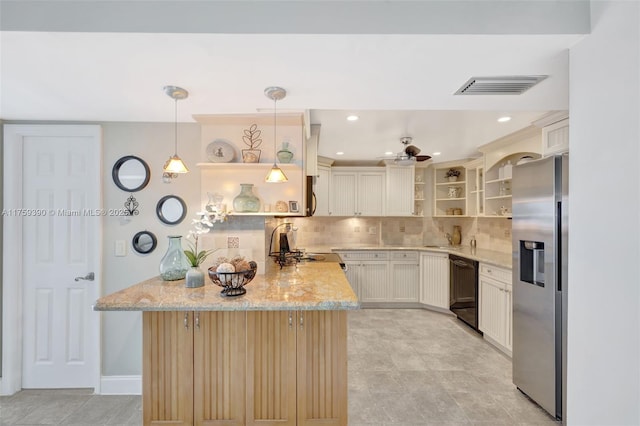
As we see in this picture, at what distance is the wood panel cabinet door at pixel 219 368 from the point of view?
1836mm

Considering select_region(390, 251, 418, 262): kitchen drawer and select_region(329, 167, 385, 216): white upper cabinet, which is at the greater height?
select_region(329, 167, 385, 216): white upper cabinet

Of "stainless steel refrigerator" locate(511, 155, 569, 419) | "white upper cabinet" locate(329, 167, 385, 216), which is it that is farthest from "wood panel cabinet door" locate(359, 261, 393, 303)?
"stainless steel refrigerator" locate(511, 155, 569, 419)

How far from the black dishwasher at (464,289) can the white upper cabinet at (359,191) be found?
153cm

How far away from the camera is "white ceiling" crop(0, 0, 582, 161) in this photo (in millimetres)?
1330

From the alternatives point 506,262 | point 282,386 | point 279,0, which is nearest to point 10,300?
point 282,386

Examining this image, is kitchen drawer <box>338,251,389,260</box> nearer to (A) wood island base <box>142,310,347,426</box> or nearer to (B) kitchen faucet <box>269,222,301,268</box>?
(B) kitchen faucet <box>269,222,301,268</box>

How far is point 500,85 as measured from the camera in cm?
176

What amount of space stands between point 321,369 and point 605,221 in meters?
1.65

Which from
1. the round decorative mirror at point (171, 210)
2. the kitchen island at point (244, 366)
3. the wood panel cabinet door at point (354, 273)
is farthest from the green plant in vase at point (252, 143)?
the wood panel cabinet door at point (354, 273)

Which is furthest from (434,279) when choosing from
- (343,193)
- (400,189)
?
(343,193)

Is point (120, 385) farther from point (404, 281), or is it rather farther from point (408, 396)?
point (404, 281)

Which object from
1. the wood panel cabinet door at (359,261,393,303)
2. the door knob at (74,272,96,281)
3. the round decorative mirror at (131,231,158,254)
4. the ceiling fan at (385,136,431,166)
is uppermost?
the ceiling fan at (385,136,431,166)

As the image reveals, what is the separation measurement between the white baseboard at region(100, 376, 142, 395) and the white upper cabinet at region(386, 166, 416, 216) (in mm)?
4054

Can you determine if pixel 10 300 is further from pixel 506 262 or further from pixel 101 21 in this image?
pixel 506 262
